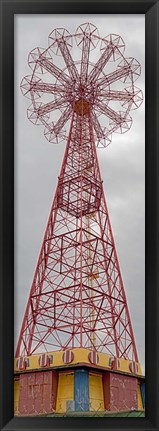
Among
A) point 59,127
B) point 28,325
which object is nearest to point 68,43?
point 59,127

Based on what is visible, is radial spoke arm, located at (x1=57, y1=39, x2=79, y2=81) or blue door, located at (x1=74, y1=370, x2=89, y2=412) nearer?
blue door, located at (x1=74, y1=370, x2=89, y2=412)

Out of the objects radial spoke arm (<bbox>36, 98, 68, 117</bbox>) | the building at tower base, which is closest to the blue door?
the building at tower base

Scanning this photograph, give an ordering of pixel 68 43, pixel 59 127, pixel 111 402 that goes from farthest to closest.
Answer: pixel 59 127 → pixel 68 43 → pixel 111 402

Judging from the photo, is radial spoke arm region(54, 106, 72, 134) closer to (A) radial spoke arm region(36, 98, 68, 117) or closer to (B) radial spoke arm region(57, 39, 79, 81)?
(A) radial spoke arm region(36, 98, 68, 117)
